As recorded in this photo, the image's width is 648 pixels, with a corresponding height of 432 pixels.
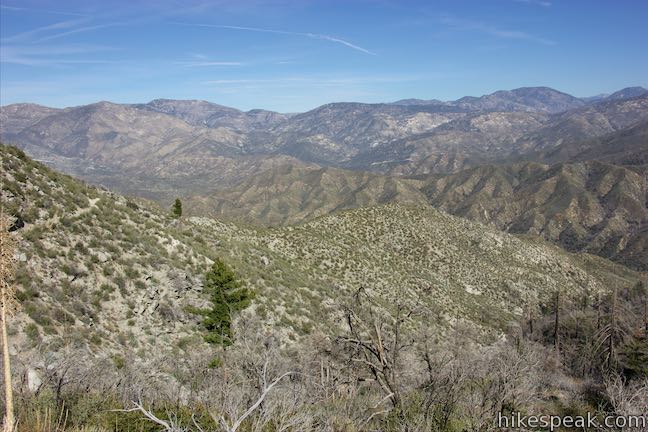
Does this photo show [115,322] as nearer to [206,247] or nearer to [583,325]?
[206,247]

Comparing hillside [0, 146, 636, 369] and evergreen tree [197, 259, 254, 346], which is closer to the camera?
hillside [0, 146, 636, 369]

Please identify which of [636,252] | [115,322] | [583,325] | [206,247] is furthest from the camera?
[636,252]

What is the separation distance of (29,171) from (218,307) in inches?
550

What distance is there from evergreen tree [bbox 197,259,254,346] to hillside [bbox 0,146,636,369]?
1580 mm

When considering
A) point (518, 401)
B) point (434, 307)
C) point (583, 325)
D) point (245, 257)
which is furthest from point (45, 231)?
point (583, 325)

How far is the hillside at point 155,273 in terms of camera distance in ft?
57.9

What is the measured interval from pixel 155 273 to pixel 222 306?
5.34 m

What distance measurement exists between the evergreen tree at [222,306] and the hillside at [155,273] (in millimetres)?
1580

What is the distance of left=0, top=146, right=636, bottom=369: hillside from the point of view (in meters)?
17.7

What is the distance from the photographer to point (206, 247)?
3084cm

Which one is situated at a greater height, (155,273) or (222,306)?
(155,273)

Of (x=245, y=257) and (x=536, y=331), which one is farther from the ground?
(x=245, y=257)

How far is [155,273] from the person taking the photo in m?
23.5

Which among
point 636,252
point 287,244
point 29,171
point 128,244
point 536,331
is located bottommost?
point 636,252
